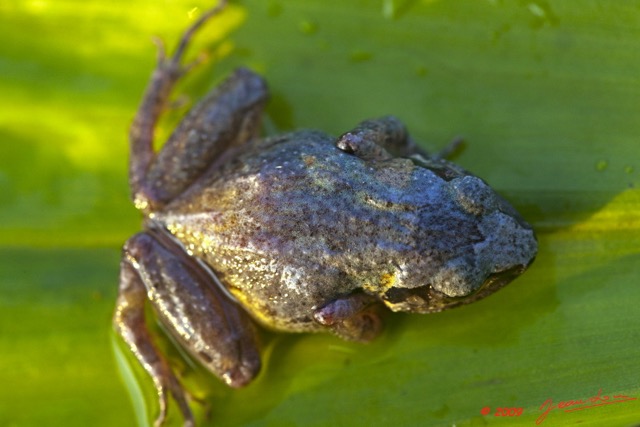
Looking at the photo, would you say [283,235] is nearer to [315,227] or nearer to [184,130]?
[315,227]

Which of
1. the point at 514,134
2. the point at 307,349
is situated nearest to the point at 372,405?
the point at 307,349

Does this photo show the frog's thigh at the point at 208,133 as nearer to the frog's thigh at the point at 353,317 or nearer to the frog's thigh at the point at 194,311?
the frog's thigh at the point at 194,311

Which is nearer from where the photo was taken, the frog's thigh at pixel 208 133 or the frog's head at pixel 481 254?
the frog's head at pixel 481 254

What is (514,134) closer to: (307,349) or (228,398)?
(307,349)

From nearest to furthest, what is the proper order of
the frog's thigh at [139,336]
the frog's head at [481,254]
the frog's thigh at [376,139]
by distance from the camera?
the frog's head at [481,254], the frog's thigh at [376,139], the frog's thigh at [139,336]

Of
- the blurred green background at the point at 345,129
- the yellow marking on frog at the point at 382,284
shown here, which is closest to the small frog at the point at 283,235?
the yellow marking on frog at the point at 382,284
